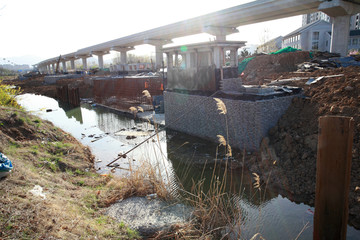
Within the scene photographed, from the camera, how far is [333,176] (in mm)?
2225

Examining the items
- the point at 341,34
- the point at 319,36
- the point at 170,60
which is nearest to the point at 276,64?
the point at 341,34

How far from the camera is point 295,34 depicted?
44656 mm

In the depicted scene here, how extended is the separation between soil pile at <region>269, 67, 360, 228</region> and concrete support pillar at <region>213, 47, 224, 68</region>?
138 inches

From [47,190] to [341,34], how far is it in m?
22.6

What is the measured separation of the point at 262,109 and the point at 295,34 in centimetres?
4265

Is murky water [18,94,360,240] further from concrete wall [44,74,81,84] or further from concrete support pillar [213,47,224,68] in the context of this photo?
concrete wall [44,74,81,84]

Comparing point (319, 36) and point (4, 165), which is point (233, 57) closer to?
point (4, 165)

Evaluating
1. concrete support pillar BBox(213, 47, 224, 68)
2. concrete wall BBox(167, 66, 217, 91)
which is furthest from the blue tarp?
concrete support pillar BBox(213, 47, 224, 68)

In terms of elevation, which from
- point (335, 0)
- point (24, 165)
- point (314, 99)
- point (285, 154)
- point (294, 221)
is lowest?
point (294, 221)

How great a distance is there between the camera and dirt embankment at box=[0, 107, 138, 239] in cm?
342

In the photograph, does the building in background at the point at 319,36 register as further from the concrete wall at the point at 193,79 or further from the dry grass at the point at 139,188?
the dry grass at the point at 139,188

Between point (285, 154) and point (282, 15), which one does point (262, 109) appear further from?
point (282, 15)

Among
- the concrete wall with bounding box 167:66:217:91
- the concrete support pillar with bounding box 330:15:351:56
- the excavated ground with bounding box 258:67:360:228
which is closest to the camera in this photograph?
the excavated ground with bounding box 258:67:360:228

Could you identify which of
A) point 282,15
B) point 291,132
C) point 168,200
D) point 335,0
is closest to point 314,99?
point 291,132
